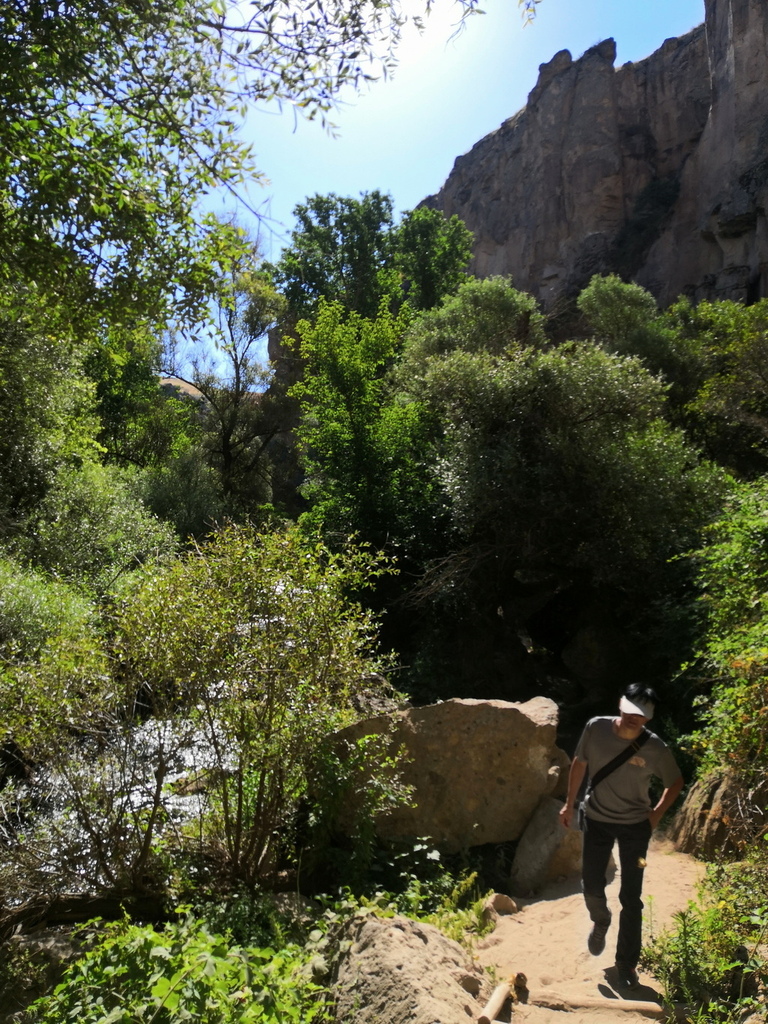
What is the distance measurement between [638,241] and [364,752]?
38128 mm

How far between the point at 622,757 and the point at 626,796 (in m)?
0.23

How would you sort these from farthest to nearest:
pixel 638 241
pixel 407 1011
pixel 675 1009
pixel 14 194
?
pixel 638 241
pixel 14 194
pixel 675 1009
pixel 407 1011

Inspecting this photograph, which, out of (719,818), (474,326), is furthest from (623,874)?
(474,326)

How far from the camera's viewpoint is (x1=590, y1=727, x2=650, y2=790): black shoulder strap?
14.9 feet

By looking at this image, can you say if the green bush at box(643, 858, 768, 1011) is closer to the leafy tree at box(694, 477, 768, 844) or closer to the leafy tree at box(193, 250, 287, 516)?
the leafy tree at box(694, 477, 768, 844)

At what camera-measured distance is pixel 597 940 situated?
4832 millimetres

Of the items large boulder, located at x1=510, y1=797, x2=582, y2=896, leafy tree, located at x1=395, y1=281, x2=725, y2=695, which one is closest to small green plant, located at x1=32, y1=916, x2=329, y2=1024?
large boulder, located at x1=510, y1=797, x2=582, y2=896

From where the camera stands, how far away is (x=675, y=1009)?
12.6 feet

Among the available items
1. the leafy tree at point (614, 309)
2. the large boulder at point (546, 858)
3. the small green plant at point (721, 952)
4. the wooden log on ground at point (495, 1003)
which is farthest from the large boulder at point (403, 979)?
the leafy tree at point (614, 309)

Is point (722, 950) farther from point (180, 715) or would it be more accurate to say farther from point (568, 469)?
point (568, 469)

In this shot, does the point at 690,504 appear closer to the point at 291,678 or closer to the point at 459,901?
the point at 459,901

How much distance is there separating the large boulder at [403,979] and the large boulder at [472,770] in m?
3.07

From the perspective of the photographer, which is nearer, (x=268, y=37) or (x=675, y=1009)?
(x=675, y=1009)

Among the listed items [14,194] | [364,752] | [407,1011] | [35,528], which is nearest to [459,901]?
[364,752]
